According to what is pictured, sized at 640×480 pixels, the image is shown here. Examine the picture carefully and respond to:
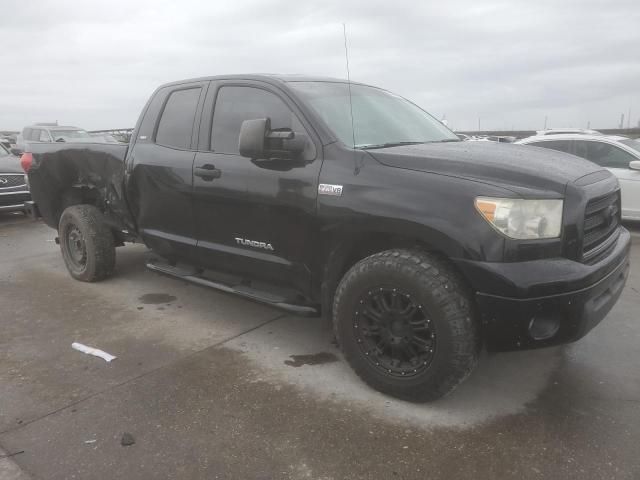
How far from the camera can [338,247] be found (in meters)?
3.12

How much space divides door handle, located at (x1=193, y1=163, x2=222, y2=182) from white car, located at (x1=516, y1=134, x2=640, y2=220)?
584cm

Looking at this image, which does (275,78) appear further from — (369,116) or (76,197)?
(76,197)

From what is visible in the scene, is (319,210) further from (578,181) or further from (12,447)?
(12,447)

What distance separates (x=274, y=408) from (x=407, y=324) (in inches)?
35.3

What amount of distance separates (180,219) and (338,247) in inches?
61.0

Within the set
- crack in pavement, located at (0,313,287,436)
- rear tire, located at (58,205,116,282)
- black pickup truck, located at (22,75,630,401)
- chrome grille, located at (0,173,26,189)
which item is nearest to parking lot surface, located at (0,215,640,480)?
crack in pavement, located at (0,313,287,436)

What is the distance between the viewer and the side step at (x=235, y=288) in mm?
3377

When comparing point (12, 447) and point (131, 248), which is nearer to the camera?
point (12, 447)

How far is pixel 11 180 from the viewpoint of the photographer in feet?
30.0

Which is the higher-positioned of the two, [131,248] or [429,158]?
[429,158]

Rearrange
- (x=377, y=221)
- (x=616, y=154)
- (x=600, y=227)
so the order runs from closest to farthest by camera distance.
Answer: (x=377, y=221) → (x=600, y=227) → (x=616, y=154)

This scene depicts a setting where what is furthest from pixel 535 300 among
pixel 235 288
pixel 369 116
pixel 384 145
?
pixel 235 288

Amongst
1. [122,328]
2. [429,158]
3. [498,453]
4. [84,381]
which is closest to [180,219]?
[122,328]

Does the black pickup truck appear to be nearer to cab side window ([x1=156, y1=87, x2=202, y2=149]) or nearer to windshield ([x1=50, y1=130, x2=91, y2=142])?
cab side window ([x1=156, y1=87, x2=202, y2=149])
